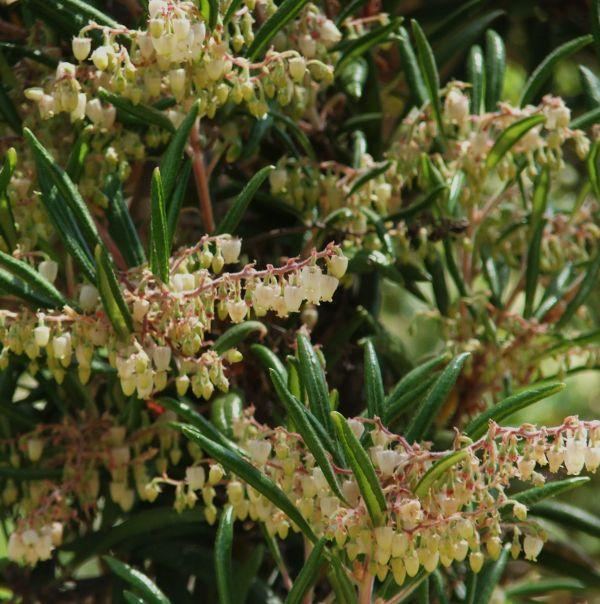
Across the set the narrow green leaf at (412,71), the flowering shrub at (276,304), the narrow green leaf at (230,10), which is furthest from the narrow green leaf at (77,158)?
the narrow green leaf at (412,71)

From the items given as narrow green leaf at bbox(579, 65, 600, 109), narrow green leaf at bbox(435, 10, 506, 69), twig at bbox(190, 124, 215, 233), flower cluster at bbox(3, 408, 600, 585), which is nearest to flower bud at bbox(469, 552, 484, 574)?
flower cluster at bbox(3, 408, 600, 585)

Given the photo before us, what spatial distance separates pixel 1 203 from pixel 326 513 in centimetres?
62

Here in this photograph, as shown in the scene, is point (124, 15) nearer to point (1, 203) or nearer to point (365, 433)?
point (1, 203)

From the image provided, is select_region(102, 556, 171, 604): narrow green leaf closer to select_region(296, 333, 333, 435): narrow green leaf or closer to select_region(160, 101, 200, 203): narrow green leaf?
select_region(296, 333, 333, 435): narrow green leaf

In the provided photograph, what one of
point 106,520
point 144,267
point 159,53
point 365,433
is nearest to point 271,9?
point 159,53

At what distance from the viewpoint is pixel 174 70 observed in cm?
159

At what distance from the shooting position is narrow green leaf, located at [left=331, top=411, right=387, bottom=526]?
142 centimetres

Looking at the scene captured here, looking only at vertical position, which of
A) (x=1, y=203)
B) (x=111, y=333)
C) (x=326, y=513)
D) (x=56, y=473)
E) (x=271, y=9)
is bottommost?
(x=56, y=473)

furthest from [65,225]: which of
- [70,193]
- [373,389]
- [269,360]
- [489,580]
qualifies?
[489,580]

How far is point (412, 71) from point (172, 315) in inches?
30.9

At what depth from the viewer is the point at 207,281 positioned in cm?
150

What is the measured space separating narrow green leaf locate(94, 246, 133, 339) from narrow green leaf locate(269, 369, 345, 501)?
202mm

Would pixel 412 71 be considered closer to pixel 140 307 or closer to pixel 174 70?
pixel 174 70

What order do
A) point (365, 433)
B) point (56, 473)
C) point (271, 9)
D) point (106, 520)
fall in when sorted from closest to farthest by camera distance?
point (365, 433) < point (271, 9) < point (56, 473) < point (106, 520)
